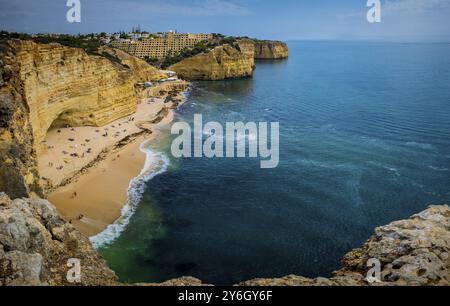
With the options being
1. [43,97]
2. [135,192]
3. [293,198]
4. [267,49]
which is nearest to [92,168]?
[135,192]

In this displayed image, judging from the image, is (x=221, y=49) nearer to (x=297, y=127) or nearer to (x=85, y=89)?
(x=297, y=127)

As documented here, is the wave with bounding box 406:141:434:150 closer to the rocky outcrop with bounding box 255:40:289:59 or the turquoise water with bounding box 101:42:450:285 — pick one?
the turquoise water with bounding box 101:42:450:285

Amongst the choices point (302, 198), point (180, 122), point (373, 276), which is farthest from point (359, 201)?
point (180, 122)

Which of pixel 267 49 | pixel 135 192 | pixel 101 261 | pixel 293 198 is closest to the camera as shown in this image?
pixel 101 261

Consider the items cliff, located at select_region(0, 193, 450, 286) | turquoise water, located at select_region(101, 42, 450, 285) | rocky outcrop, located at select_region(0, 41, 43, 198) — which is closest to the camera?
cliff, located at select_region(0, 193, 450, 286)

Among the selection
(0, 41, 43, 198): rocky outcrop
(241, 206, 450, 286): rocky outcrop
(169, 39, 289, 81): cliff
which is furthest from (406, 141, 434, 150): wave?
(169, 39, 289, 81): cliff

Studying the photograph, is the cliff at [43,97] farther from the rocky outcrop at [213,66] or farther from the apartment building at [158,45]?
the apartment building at [158,45]

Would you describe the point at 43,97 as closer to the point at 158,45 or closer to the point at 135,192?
the point at 135,192
